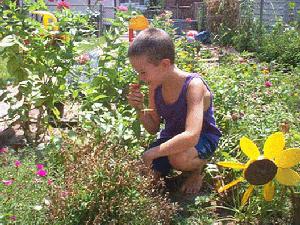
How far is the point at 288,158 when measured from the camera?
7.06ft

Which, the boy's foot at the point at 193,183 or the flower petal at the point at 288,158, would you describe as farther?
the boy's foot at the point at 193,183

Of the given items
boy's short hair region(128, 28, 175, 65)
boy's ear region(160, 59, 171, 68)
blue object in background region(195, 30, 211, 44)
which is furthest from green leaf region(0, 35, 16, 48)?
blue object in background region(195, 30, 211, 44)

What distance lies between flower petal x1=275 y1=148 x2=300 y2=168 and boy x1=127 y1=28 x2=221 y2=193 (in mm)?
493

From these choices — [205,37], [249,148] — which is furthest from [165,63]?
[205,37]

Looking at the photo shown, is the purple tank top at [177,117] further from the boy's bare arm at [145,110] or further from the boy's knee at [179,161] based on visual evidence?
the boy's knee at [179,161]

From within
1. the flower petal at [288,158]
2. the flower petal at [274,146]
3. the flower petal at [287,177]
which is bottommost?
the flower petal at [287,177]

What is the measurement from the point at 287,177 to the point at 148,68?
0.90 m

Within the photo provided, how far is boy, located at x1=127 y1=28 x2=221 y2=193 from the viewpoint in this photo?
2553mm

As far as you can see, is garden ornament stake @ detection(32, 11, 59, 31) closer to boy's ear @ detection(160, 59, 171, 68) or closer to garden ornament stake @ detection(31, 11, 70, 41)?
garden ornament stake @ detection(31, 11, 70, 41)

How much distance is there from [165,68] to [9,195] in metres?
1.06

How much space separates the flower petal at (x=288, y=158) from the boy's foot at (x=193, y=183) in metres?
0.73

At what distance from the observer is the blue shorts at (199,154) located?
9.06ft

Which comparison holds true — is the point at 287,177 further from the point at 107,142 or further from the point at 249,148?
the point at 107,142

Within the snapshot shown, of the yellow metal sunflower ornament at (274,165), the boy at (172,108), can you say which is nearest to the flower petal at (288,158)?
the yellow metal sunflower ornament at (274,165)
